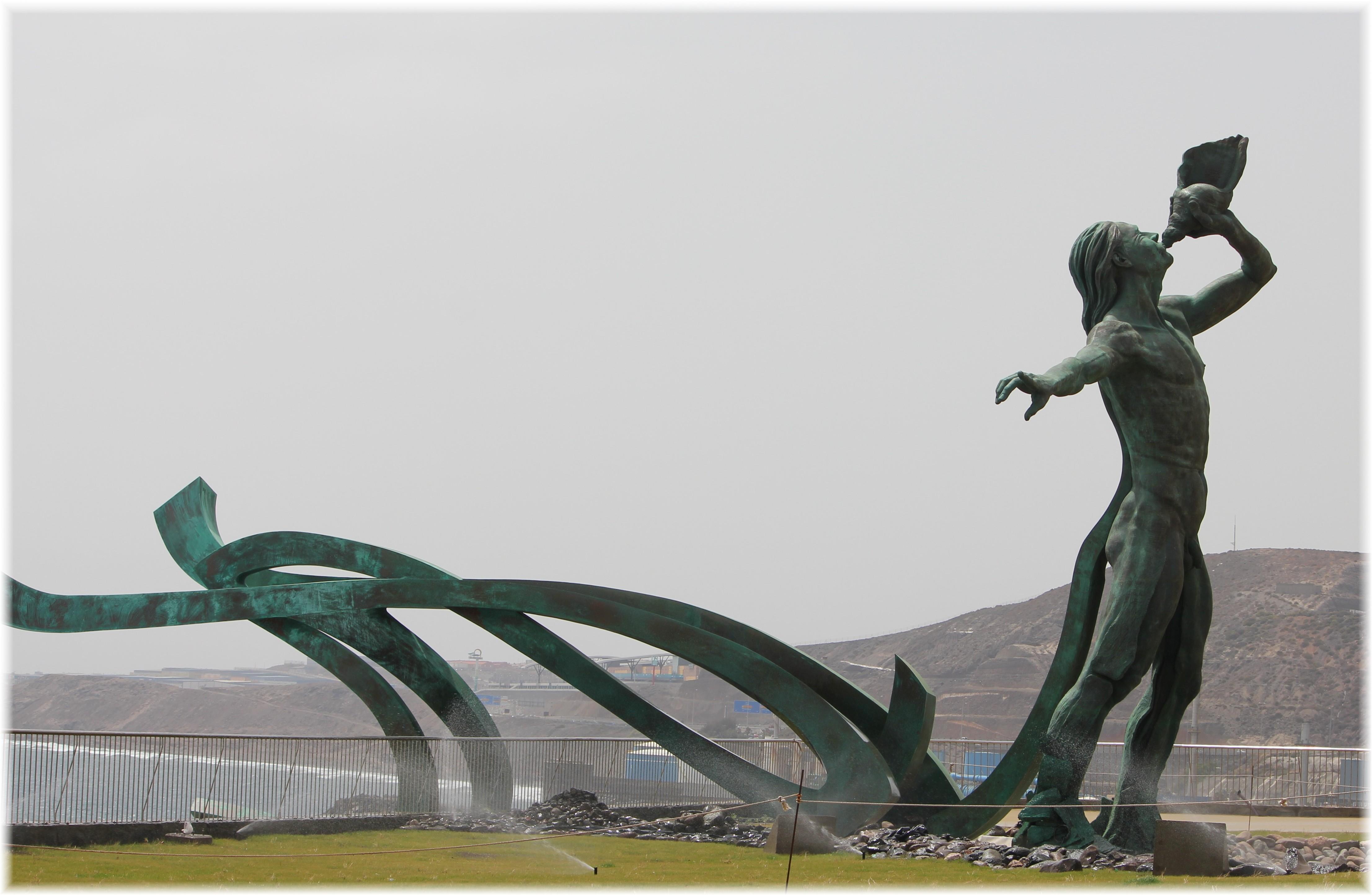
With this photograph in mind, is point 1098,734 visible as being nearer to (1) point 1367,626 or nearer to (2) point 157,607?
(2) point 157,607

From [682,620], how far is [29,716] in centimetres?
10116

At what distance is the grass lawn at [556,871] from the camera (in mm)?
8594

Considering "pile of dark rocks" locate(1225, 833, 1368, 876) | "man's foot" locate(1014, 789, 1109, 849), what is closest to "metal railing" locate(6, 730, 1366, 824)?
"man's foot" locate(1014, 789, 1109, 849)

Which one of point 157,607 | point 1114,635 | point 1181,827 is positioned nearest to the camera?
point 1181,827

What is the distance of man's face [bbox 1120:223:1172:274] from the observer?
10508 millimetres

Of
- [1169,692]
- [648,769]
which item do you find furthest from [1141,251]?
[648,769]

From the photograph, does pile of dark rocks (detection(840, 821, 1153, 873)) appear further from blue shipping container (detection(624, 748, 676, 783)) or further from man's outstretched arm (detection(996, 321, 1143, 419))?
blue shipping container (detection(624, 748, 676, 783))

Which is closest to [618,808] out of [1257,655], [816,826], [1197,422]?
[816,826]

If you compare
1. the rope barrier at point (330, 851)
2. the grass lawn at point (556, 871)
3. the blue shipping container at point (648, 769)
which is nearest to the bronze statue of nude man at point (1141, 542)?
the grass lawn at point (556, 871)

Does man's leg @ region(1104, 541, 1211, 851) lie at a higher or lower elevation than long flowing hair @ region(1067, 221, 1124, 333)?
lower

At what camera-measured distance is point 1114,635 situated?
10258mm

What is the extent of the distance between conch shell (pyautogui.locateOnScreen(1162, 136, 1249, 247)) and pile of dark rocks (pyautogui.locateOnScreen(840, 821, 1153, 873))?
468 cm

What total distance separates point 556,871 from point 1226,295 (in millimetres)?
6793

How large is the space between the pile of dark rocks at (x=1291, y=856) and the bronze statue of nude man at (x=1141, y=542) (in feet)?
2.33
